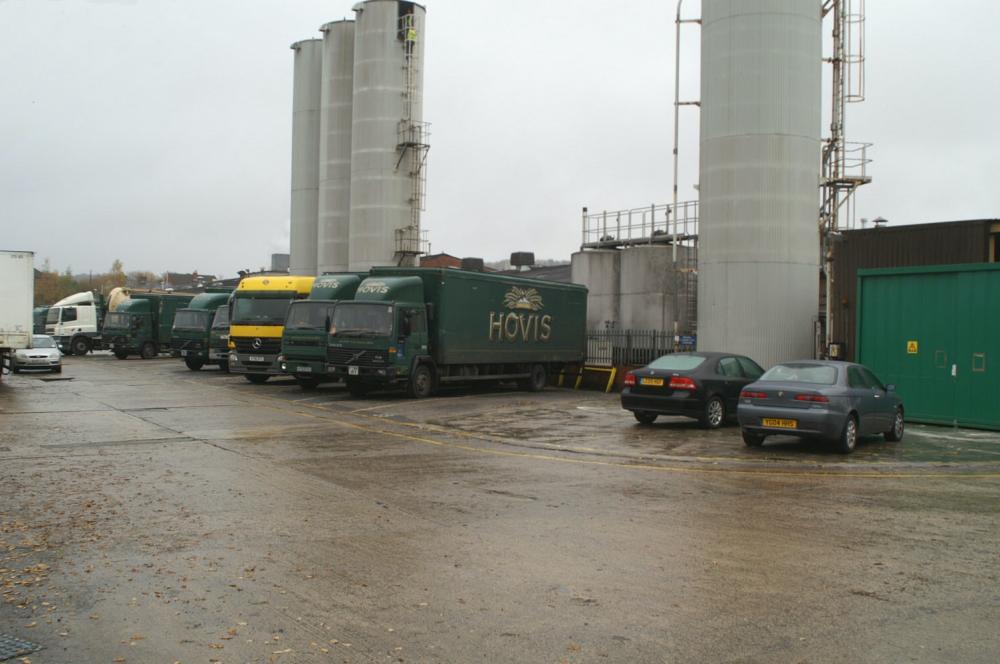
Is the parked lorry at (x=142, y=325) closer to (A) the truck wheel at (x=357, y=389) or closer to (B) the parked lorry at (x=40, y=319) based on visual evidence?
(B) the parked lorry at (x=40, y=319)

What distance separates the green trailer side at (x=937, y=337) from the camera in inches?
678

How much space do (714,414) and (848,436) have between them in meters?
3.57

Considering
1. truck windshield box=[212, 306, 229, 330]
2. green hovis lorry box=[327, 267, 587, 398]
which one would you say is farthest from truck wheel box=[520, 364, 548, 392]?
truck windshield box=[212, 306, 229, 330]

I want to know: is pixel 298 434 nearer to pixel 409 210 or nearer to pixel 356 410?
pixel 356 410

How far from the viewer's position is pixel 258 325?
2775cm

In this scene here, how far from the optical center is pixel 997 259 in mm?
25391

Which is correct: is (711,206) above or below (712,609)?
above

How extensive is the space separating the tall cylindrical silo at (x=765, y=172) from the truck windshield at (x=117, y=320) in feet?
101

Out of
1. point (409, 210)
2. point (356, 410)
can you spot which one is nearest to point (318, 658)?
point (356, 410)

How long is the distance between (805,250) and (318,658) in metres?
22.7

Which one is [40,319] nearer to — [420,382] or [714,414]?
[420,382]

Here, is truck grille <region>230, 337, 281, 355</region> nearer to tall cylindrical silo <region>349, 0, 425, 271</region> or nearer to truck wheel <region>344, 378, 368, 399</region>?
truck wheel <region>344, 378, 368, 399</region>

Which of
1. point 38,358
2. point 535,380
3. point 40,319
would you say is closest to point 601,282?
point 535,380

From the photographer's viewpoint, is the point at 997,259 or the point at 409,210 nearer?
the point at 997,259
